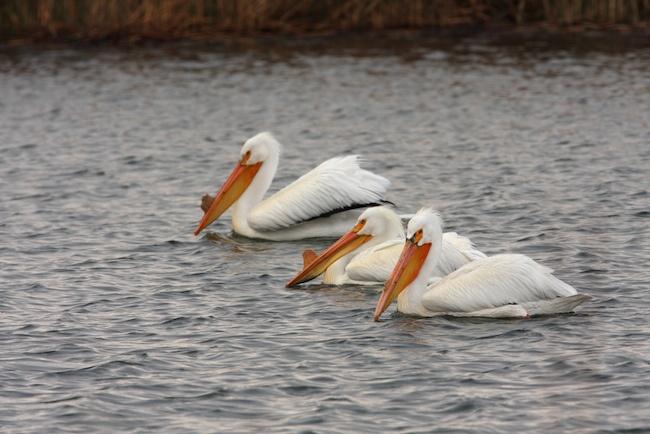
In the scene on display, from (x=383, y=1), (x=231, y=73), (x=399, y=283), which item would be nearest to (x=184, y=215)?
(x=399, y=283)

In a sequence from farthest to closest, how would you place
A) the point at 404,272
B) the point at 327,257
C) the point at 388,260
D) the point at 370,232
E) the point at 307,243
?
the point at 307,243 < the point at 370,232 < the point at 327,257 < the point at 388,260 < the point at 404,272

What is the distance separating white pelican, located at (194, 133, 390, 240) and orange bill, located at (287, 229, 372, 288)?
110 cm

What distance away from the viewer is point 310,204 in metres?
9.61

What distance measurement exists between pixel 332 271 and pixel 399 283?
1.03m

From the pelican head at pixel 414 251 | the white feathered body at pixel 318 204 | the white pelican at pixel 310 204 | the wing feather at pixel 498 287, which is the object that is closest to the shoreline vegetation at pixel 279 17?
the white pelican at pixel 310 204

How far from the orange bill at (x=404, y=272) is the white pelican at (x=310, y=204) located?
6.57 feet

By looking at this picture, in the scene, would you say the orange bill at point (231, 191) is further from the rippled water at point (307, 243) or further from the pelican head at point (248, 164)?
the rippled water at point (307, 243)

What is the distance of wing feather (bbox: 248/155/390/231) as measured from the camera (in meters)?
9.61

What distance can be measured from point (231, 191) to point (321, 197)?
0.92m

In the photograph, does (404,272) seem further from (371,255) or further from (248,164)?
(248,164)

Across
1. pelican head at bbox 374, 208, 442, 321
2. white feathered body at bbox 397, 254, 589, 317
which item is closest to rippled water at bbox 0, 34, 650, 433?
white feathered body at bbox 397, 254, 589, 317

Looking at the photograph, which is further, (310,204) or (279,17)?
(279,17)

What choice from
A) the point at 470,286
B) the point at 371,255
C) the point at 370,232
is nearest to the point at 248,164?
the point at 370,232

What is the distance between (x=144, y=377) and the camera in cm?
643
